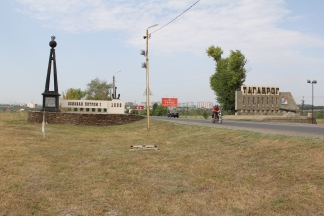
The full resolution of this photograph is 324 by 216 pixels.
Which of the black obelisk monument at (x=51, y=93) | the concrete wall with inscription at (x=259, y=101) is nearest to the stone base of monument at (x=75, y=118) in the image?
the black obelisk monument at (x=51, y=93)

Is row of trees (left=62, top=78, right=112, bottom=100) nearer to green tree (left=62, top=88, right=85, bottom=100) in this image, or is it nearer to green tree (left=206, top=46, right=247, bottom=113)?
green tree (left=62, top=88, right=85, bottom=100)

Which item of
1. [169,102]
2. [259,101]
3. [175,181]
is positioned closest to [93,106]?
[259,101]

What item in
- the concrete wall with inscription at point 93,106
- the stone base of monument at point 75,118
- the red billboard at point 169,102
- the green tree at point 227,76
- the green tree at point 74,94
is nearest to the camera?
the stone base of monument at point 75,118

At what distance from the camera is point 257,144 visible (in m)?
11.6

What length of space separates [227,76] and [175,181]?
174 feet

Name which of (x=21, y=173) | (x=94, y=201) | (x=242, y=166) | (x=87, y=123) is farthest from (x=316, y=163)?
(x=87, y=123)

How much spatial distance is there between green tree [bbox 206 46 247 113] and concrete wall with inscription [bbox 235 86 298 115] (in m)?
11.9

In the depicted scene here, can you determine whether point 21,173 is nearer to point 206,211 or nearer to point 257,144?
point 206,211

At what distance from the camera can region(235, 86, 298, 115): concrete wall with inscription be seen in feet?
151

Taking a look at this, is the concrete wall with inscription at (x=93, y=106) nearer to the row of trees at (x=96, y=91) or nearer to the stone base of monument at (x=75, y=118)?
the stone base of monument at (x=75, y=118)

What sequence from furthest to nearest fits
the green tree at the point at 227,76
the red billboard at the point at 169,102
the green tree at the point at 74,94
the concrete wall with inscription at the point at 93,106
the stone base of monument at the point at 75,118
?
1. the red billboard at the point at 169,102
2. the green tree at the point at 74,94
3. the green tree at the point at 227,76
4. the concrete wall with inscription at the point at 93,106
5. the stone base of monument at the point at 75,118

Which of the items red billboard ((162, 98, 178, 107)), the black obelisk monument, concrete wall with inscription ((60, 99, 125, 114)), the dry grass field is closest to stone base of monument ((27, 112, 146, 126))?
the black obelisk monument

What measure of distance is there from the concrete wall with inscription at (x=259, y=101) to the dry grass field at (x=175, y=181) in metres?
34.3

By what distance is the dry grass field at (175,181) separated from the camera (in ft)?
20.0
